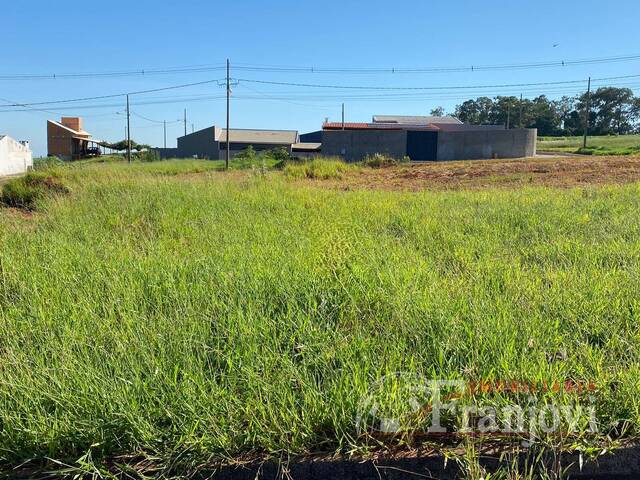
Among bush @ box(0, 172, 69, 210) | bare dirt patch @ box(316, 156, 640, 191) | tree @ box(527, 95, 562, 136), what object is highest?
tree @ box(527, 95, 562, 136)

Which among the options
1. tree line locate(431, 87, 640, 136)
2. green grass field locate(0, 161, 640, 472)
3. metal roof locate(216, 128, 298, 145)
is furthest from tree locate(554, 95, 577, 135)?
green grass field locate(0, 161, 640, 472)

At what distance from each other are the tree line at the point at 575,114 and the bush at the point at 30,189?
270 ft

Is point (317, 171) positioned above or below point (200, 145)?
below

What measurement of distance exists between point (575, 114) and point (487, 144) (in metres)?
58.4

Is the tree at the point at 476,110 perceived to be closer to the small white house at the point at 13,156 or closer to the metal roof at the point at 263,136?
the metal roof at the point at 263,136

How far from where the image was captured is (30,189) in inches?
493

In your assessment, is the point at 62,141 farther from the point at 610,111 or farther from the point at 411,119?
the point at 610,111

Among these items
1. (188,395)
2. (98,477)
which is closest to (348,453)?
(188,395)

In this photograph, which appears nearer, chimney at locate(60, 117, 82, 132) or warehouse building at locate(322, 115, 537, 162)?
warehouse building at locate(322, 115, 537, 162)

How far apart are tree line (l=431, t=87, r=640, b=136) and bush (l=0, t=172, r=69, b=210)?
82.3m

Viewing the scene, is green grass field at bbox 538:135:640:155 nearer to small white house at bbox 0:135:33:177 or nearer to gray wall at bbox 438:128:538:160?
gray wall at bbox 438:128:538:160

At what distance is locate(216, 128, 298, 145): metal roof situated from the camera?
6469cm

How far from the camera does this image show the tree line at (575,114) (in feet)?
273

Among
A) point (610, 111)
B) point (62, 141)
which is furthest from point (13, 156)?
point (610, 111)
